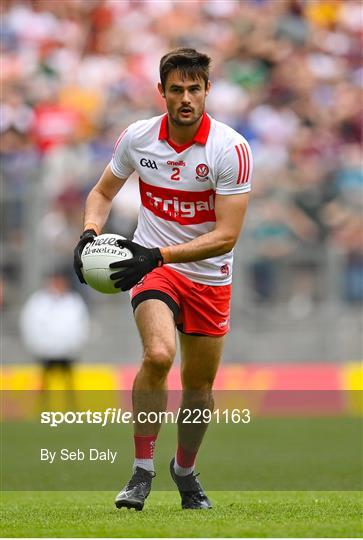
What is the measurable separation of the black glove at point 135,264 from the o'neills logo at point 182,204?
1.42 feet

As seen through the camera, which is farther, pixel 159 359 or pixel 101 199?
pixel 101 199

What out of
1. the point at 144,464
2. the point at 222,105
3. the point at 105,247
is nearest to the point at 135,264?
the point at 105,247

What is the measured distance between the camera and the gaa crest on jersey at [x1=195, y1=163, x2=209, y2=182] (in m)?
7.03

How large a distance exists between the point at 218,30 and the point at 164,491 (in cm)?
1204

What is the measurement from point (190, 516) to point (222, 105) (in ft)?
41.2

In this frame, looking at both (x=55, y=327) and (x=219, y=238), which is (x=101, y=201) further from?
(x=55, y=327)

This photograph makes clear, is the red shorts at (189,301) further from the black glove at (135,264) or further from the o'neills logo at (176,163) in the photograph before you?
the o'neills logo at (176,163)

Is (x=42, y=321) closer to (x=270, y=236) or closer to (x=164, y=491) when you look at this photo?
(x=270, y=236)

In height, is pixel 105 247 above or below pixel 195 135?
below

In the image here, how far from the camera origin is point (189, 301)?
7.24 m

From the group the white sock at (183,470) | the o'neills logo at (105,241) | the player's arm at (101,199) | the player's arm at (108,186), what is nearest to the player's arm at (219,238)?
the o'neills logo at (105,241)

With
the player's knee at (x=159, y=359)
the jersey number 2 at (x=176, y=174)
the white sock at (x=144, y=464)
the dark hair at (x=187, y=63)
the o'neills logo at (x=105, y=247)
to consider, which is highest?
the dark hair at (x=187, y=63)

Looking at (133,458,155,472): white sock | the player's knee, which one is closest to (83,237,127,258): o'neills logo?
the player's knee

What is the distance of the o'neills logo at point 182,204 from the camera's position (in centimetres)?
714
